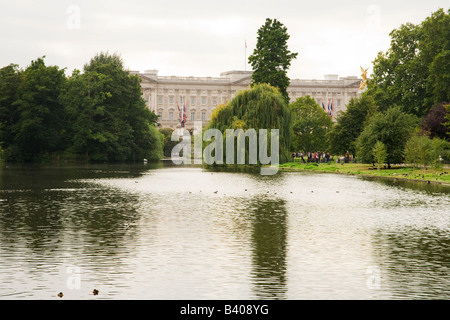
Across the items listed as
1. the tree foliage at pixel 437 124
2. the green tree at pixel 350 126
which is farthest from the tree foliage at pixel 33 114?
the tree foliage at pixel 437 124

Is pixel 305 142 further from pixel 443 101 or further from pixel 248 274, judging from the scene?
pixel 248 274

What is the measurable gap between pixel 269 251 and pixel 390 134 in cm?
4836

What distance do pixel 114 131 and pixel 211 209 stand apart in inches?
2866

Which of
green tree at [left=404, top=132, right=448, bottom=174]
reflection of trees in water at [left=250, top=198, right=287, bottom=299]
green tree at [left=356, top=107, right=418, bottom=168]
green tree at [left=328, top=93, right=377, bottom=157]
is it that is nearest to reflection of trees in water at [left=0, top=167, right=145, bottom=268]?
reflection of trees in water at [left=250, top=198, right=287, bottom=299]

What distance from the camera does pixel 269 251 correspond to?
16.0 m

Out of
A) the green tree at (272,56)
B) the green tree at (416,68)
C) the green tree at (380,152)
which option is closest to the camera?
the green tree at (380,152)

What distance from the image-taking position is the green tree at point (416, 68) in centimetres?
7019

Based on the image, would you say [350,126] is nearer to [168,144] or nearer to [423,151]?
[423,151]

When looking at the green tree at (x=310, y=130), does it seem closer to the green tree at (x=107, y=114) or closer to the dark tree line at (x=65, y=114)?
the green tree at (x=107, y=114)

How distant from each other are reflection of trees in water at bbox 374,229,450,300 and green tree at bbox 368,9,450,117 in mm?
53401

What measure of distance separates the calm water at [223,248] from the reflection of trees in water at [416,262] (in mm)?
22

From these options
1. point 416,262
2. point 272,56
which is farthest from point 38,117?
point 416,262

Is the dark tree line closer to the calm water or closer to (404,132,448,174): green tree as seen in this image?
(404,132,448,174): green tree

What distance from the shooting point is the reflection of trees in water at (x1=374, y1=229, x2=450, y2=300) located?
11992 millimetres
